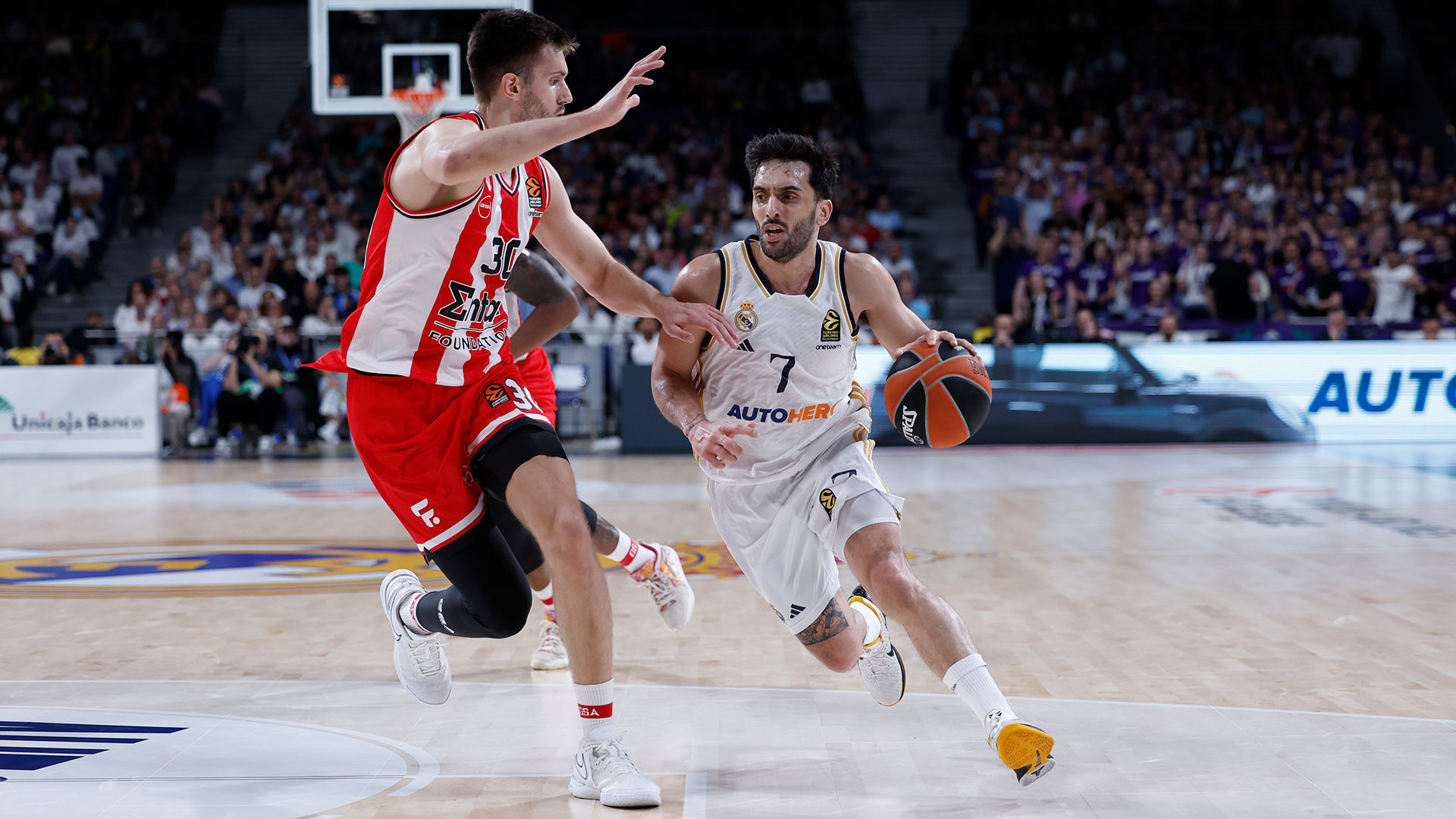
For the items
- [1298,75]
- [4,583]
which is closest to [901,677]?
[4,583]

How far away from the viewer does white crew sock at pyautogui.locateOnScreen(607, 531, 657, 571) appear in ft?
16.6

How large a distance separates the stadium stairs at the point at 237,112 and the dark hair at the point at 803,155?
1685 cm

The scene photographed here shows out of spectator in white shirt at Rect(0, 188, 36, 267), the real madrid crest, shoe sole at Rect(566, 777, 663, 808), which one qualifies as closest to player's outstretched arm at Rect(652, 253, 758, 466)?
the real madrid crest

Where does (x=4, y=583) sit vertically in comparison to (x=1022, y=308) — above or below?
below

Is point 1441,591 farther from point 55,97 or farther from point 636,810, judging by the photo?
point 55,97

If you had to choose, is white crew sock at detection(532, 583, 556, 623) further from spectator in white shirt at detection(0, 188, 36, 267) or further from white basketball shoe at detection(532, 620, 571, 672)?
spectator in white shirt at detection(0, 188, 36, 267)

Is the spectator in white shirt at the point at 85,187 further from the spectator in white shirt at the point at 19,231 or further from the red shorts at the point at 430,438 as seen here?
the red shorts at the point at 430,438

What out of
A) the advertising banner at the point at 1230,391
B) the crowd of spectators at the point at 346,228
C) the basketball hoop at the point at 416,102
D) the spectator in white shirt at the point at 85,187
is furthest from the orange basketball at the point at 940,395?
the spectator in white shirt at the point at 85,187

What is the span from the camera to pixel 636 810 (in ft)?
11.0

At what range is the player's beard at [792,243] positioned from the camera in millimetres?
4211

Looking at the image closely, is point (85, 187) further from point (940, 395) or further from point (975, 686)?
point (975, 686)

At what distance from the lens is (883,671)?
4.16 metres

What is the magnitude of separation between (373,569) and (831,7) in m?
17.6

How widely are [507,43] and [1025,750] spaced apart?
236 centimetres
